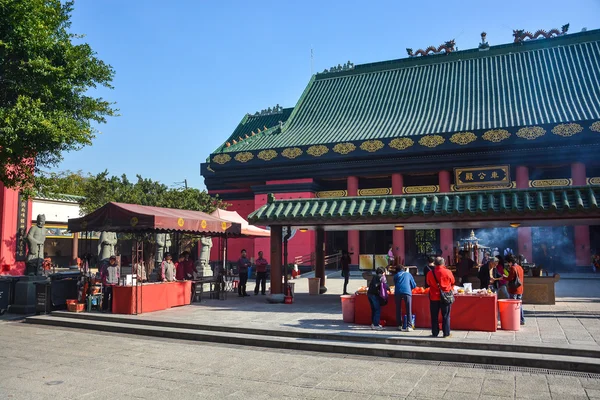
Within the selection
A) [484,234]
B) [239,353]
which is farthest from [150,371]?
[484,234]

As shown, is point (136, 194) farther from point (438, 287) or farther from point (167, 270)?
point (438, 287)

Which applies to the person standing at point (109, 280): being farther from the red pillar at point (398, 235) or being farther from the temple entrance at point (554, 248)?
the temple entrance at point (554, 248)

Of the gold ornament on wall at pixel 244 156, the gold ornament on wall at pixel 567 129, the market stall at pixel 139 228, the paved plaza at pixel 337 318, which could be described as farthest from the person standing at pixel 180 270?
the gold ornament on wall at pixel 567 129

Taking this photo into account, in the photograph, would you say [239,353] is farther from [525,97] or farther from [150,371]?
[525,97]

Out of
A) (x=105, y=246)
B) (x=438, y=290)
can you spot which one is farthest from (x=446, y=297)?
(x=105, y=246)

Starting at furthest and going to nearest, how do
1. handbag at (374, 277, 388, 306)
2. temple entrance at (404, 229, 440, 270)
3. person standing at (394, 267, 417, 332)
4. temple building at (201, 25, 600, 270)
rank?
temple entrance at (404, 229, 440, 270)
temple building at (201, 25, 600, 270)
handbag at (374, 277, 388, 306)
person standing at (394, 267, 417, 332)

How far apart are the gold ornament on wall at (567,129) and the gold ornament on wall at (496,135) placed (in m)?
2.27

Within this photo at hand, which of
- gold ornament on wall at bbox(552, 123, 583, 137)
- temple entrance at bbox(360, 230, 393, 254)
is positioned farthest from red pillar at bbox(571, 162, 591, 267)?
temple entrance at bbox(360, 230, 393, 254)

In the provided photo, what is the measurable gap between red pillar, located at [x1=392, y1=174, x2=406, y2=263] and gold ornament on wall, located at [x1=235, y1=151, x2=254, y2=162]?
9.22m

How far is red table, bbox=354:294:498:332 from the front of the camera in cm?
961

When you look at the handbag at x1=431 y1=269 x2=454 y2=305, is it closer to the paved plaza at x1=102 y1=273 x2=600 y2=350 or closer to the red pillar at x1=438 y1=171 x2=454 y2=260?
the paved plaza at x1=102 y1=273 x2=600 y2=350

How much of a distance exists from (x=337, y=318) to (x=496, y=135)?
17.7 m

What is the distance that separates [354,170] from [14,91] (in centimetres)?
1950

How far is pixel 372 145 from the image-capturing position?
91.8ft
